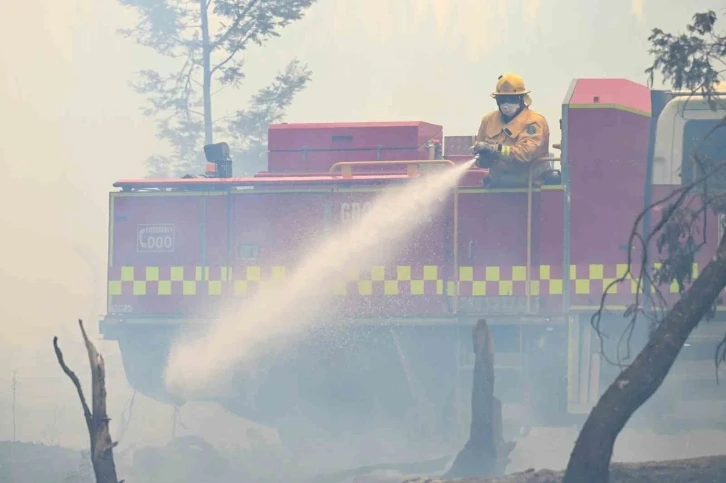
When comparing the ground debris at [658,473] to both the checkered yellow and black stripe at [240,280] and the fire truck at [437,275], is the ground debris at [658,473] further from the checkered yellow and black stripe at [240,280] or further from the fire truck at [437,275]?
the checkered yellow and black stripe at [240,280]

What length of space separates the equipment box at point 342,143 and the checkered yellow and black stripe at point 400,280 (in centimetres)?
141

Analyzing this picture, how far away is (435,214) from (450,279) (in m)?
0.73

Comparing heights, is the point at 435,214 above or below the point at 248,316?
above

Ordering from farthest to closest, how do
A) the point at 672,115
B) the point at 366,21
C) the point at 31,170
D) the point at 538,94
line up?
the point at 366,21
the point at 538,94
the point at 31,170
the point at 672,115

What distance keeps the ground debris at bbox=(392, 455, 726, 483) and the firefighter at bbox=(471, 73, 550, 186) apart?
4.28 metres

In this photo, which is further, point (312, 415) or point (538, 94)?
point (538, 94)

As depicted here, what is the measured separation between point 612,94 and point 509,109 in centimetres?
113

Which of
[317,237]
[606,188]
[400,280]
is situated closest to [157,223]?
[317,237]

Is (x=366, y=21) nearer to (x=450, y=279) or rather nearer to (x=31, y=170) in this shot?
(x=31, y=170)

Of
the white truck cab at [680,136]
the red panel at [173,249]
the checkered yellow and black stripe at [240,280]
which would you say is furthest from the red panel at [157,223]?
the white truck cab at [680,136]

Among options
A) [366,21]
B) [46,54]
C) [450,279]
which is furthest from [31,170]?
[450,279]

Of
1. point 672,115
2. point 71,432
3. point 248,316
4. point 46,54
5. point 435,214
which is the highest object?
point 46,54

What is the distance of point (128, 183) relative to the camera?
12.9 metres

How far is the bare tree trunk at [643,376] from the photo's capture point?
7.71 m
